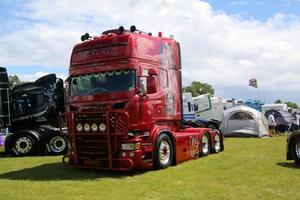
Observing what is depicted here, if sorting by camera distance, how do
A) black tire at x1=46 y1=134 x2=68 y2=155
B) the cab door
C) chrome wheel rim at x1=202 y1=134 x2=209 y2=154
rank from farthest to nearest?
1. the cab door
2. black tire at x1=46 y1=134 x2=68 y2=155
3. chrome wheel rim at x1=202 y1=134 x2=209 y2=154

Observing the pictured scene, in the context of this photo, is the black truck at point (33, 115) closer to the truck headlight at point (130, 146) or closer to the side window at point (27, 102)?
the side window at point (27, 102)

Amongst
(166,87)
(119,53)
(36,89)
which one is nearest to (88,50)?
(119,53)

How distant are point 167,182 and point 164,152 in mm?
2370

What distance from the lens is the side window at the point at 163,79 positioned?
42.1 ft

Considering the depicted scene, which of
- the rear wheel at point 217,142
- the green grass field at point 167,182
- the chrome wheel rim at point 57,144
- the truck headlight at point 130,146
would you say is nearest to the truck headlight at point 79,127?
the green grass field at point 167,182

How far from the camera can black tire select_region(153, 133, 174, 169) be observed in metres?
11.9

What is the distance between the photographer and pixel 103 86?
1180 centimetres

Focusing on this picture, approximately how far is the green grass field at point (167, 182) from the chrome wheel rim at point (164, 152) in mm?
293

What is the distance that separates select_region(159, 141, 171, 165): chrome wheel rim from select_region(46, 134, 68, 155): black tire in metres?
6.65

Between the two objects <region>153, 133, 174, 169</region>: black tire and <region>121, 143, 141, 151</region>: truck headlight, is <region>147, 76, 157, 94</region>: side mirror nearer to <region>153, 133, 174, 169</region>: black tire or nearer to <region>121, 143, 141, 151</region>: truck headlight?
<region>153, 133, 174, 169</region>: black tire

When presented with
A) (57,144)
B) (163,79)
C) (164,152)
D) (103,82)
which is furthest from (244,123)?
(103,82)

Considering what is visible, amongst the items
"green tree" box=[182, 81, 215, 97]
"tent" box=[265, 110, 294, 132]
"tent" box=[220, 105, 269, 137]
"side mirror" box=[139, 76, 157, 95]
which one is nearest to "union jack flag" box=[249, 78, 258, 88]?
"tent" box=[265, 110, 294, 132]

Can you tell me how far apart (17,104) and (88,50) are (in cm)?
736

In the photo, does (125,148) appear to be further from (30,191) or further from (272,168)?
(272,168)
